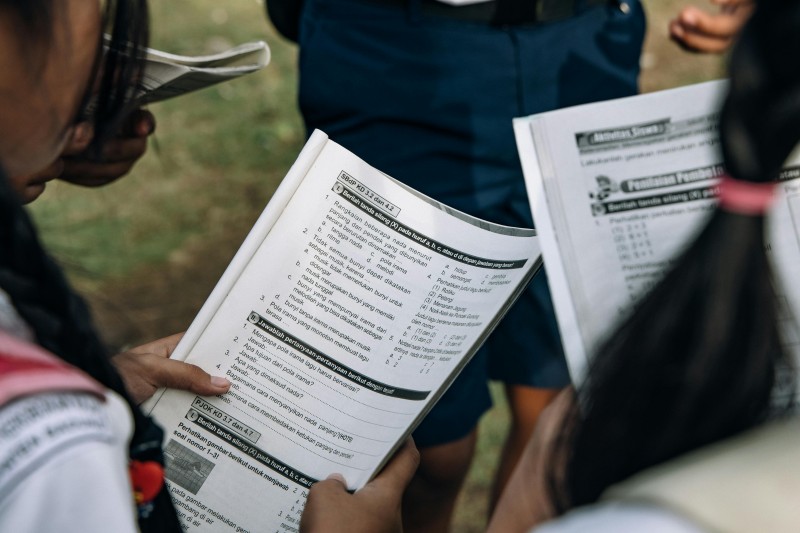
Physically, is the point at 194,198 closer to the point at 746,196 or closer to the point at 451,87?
A: the point at 451,87

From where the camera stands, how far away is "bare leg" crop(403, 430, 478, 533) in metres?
1.46

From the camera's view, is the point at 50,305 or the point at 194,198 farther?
the point at 194,198

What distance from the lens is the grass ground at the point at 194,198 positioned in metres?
2.20

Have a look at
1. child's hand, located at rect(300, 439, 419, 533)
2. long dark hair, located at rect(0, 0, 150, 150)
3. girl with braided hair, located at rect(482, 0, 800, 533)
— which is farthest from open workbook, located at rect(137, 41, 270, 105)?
girl with braided hair, located at rect(482, 0, 800, 533)

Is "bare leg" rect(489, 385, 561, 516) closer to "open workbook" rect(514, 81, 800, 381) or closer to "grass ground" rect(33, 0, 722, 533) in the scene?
"grass ground" rect(33, 0, 722, 533)

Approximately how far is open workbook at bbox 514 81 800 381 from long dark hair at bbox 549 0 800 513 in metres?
Answer: 0.19

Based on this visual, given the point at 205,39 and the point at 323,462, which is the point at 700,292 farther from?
the point at 205,39

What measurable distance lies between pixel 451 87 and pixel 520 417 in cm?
56

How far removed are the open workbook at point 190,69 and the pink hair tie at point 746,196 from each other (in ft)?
2.15

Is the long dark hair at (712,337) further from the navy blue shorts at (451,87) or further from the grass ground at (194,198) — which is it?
the grass ground at (194,198)

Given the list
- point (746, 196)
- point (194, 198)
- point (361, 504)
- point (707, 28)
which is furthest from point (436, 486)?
point (194, 198)

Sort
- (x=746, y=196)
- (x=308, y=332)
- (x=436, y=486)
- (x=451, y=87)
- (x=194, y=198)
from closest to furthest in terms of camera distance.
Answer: (x=746, y=196), (x=308, y=332), (x=451, y=87), (x=436, y=486), (x=194, y=198)

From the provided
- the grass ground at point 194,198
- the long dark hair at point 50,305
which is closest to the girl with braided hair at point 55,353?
the long dark hair at point 50,305

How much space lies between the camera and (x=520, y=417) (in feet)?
4.96
